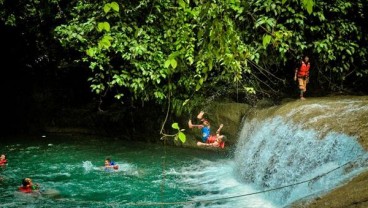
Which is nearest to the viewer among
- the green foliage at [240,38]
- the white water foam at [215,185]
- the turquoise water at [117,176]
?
the white water foam at [215,185]

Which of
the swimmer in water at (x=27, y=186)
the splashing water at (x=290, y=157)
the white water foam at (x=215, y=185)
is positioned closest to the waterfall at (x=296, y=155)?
the splashing water at (x=290, y=157)

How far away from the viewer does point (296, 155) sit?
7289mm

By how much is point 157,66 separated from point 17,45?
29.2ft

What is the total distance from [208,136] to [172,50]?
3.69m

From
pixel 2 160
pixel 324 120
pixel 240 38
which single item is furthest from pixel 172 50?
pixel 2 160

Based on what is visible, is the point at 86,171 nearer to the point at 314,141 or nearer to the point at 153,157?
the point at 153,157

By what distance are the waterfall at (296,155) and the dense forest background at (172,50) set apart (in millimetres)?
1460

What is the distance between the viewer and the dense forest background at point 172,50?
9531 mm

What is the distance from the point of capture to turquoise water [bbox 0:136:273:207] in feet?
26.4

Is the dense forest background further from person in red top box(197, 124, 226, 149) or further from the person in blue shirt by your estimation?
person in red top box(197, 124, 226, 149)

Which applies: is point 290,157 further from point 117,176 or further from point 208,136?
point 117,176

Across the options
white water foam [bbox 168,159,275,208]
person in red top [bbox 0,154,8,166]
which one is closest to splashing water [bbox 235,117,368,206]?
white water foam [bbox 168,159,275,208]

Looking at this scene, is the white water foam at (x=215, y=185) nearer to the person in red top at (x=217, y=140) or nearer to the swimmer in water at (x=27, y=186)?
the person in red top at (x=217, y=140)

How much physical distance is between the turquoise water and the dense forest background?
5.59ft
